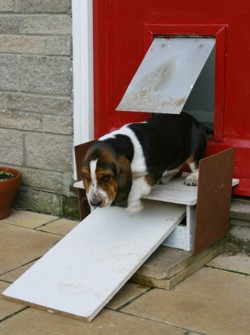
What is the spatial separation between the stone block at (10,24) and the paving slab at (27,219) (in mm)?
1442

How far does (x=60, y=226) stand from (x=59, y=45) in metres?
1.37

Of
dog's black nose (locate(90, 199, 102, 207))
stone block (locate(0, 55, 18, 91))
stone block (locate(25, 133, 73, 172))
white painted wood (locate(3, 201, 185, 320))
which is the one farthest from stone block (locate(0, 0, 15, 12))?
dog's black nose (locate(90, 199, 102, 207))

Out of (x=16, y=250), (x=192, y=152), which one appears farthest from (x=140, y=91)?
(x=16, y=250)

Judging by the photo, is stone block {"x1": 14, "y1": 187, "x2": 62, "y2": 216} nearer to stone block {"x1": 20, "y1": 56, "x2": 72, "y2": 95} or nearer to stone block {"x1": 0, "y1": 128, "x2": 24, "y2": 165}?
stone block {"x1": 0, "y1": 128, "x2": 24, "y2": 165}

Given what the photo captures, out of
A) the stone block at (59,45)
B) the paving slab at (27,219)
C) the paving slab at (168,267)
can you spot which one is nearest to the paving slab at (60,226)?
the paving slab at (27,219)

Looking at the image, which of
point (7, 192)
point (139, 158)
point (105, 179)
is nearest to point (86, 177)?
point (105, 179)

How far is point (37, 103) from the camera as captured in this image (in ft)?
17.3

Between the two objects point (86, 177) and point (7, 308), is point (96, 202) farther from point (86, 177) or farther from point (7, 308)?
point (7, 308)

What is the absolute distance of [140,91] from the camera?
4.47 metres

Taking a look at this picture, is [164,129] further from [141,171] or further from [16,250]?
[16,250]

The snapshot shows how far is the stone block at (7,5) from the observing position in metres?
5.23

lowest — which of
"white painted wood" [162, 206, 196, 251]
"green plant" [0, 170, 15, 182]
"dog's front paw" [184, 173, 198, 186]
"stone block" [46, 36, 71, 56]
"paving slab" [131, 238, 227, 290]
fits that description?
"paving slab" [131, 238, 227, 290]

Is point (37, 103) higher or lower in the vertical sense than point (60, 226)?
higher

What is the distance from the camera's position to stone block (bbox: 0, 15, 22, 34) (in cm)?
524
